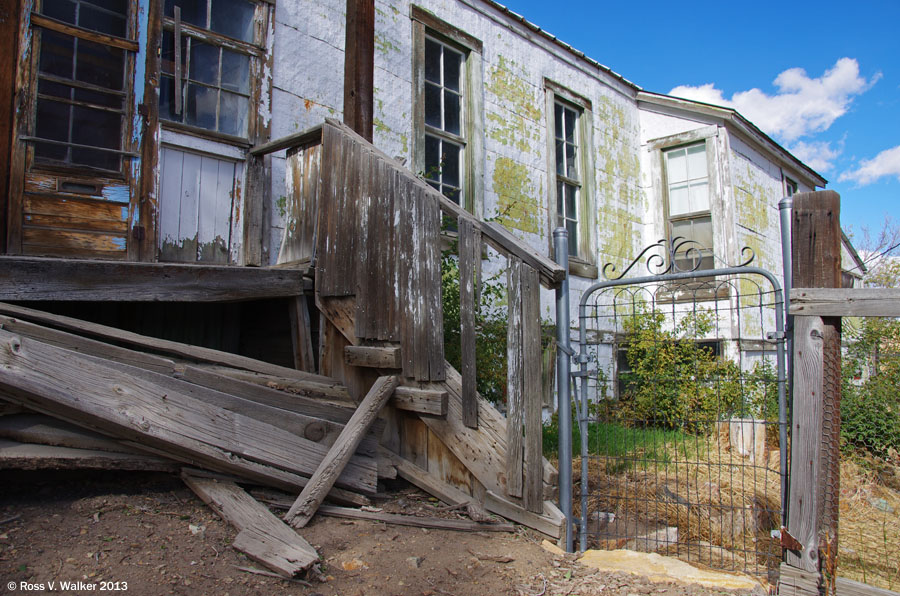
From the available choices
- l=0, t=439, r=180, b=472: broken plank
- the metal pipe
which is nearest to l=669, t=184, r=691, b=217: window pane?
the metal pipe

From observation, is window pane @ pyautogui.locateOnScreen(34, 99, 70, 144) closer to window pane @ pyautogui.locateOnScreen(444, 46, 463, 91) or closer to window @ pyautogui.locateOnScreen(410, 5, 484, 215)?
window @ pyautogui.locateOnScreen(410, 5, 484, 215)

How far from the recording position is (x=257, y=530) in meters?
2.70

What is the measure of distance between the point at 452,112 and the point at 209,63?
319cm

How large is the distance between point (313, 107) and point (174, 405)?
3738mm

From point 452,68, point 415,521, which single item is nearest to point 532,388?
point 415,521

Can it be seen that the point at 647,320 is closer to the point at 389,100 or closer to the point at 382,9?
the point at 389,100

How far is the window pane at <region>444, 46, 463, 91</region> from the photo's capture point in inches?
295

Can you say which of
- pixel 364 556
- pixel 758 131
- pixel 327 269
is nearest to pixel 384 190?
pixel 327 269

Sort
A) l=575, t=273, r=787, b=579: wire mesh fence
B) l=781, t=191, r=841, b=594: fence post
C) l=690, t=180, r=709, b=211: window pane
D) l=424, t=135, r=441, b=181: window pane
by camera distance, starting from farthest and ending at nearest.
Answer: l=690, t=180, r=709, b=211: window pane < l=424, t=135, r=441, b=181: window pane < l=575, t=273, r=787, b=579: wire mesh fence < l=781, t=191, r=841, b=594: fence post

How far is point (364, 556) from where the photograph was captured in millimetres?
2760

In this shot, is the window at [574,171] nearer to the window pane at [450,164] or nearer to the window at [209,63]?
the window pane at [450,164]

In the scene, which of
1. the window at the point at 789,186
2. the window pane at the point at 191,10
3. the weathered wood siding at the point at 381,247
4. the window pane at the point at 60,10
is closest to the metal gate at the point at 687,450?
the weathered wood siding at the point at 381,247

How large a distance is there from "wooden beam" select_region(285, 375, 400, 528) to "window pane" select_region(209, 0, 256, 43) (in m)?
3.64

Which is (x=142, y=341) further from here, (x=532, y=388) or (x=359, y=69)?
(x=359, y=69)
